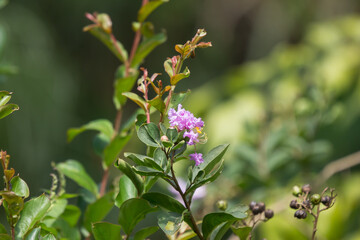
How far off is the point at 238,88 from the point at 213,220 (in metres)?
1.30

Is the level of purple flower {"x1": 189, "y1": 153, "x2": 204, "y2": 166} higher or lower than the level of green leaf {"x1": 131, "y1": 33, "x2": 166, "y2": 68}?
lower

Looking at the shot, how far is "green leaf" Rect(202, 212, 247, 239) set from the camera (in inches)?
14.7

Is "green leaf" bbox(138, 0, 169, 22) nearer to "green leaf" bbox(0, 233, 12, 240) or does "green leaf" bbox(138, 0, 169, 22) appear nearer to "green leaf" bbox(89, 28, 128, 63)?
"green leaf" bbox(89, 28, 128, 63)

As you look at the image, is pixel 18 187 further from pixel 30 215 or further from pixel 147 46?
pixel 147 46

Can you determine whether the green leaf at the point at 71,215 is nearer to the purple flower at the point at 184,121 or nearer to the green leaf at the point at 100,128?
the green leaf at the point at 100,128

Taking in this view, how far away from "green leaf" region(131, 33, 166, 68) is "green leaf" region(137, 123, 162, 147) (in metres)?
0.19

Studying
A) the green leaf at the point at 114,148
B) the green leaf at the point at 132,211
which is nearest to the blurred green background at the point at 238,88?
the green leaf at the point at 114,148

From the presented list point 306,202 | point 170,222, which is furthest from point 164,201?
point 306,202

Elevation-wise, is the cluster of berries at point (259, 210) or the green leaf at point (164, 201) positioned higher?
the green leaf at point (164, 201)

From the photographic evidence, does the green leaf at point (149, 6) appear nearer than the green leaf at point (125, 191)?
No

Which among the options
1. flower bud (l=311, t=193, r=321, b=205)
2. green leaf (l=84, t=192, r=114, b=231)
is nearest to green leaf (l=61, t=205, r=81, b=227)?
green leaf (l=84, t=192, r=114, b=231)

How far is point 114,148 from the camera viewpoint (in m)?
0.54

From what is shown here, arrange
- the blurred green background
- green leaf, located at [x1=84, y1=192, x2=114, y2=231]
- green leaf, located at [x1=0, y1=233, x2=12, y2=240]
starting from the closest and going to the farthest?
green leaf, located at [x1=0, y1=233, x2=12, y2=240] → green leaf, located at [x1=84, y1=192, x2=114, y2=231] → the blurred green background

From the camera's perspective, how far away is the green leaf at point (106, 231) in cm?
39
